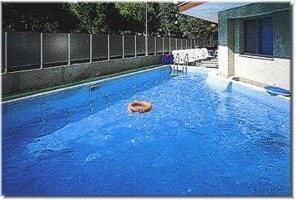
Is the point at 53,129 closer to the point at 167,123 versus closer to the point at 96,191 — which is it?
the point at 167,123

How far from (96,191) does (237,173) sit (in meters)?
2.36

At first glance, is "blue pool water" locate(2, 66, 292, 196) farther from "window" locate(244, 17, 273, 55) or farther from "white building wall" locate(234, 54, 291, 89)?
"window" locate(244, 17, 273, 55)

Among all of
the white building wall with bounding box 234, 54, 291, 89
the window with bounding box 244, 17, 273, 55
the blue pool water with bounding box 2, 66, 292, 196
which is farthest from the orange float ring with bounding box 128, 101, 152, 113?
the window with bounding box 244, 17, 273, 55

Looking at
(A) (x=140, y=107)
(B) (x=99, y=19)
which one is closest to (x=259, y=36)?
(A) (x=140, y=107)

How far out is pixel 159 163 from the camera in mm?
6184

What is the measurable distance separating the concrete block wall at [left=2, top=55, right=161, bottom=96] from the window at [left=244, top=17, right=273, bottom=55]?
7207 mm

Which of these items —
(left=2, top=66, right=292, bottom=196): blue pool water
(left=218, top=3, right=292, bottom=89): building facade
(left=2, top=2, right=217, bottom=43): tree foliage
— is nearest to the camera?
(left=2, top=66, right=292, bottom=196): blue pool water

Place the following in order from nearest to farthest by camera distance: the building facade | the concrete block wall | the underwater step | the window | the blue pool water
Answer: the blue pool water
the underwater step
the building facade
the concrete block wall
the window

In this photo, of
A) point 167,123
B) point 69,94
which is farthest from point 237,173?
point 69,94

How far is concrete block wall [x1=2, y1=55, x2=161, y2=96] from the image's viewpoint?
11.2 metres

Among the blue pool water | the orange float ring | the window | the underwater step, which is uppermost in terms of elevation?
the window

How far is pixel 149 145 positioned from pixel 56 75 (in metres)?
7.45

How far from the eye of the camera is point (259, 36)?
12.9m

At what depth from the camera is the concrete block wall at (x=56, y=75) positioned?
1116 centimetres
